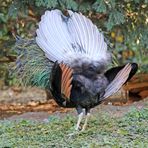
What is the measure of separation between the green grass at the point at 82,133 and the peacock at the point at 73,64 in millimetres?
248

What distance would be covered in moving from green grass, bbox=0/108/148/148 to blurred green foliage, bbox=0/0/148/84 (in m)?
0.99

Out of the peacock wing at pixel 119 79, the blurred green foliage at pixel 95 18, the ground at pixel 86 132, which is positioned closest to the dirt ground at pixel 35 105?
the ground at pixel 86 132

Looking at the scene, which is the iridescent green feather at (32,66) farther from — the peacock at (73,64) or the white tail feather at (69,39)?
the white tail feather at (69,39)

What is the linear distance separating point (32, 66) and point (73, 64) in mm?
518

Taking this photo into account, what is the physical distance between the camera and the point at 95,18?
9070mm

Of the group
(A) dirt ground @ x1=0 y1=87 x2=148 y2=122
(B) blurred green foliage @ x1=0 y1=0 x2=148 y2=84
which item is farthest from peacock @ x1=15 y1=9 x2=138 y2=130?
(A) dirt ground @ x1=0 y1=87 x2=148 y2=122

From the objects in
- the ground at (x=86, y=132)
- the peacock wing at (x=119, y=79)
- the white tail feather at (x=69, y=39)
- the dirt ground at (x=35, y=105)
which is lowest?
the dirt ground at (x=35, y=105)

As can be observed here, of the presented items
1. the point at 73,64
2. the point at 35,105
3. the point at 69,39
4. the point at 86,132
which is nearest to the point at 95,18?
the point at 35,105

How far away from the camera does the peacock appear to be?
234 inches

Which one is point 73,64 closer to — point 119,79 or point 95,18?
point 119,79

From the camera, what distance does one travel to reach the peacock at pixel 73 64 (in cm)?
595

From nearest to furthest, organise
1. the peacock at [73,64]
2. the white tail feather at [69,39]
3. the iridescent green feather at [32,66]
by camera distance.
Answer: the peacock at [73,64], the white tail feather at [69,39], the iridescent green feather at [32,66]

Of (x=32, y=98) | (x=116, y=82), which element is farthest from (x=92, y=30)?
(x=32, y=98)

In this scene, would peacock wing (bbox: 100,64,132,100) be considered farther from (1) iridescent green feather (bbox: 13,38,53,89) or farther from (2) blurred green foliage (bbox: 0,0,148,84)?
(2) blurred green foliage (bbox: 0,0,148,84)
